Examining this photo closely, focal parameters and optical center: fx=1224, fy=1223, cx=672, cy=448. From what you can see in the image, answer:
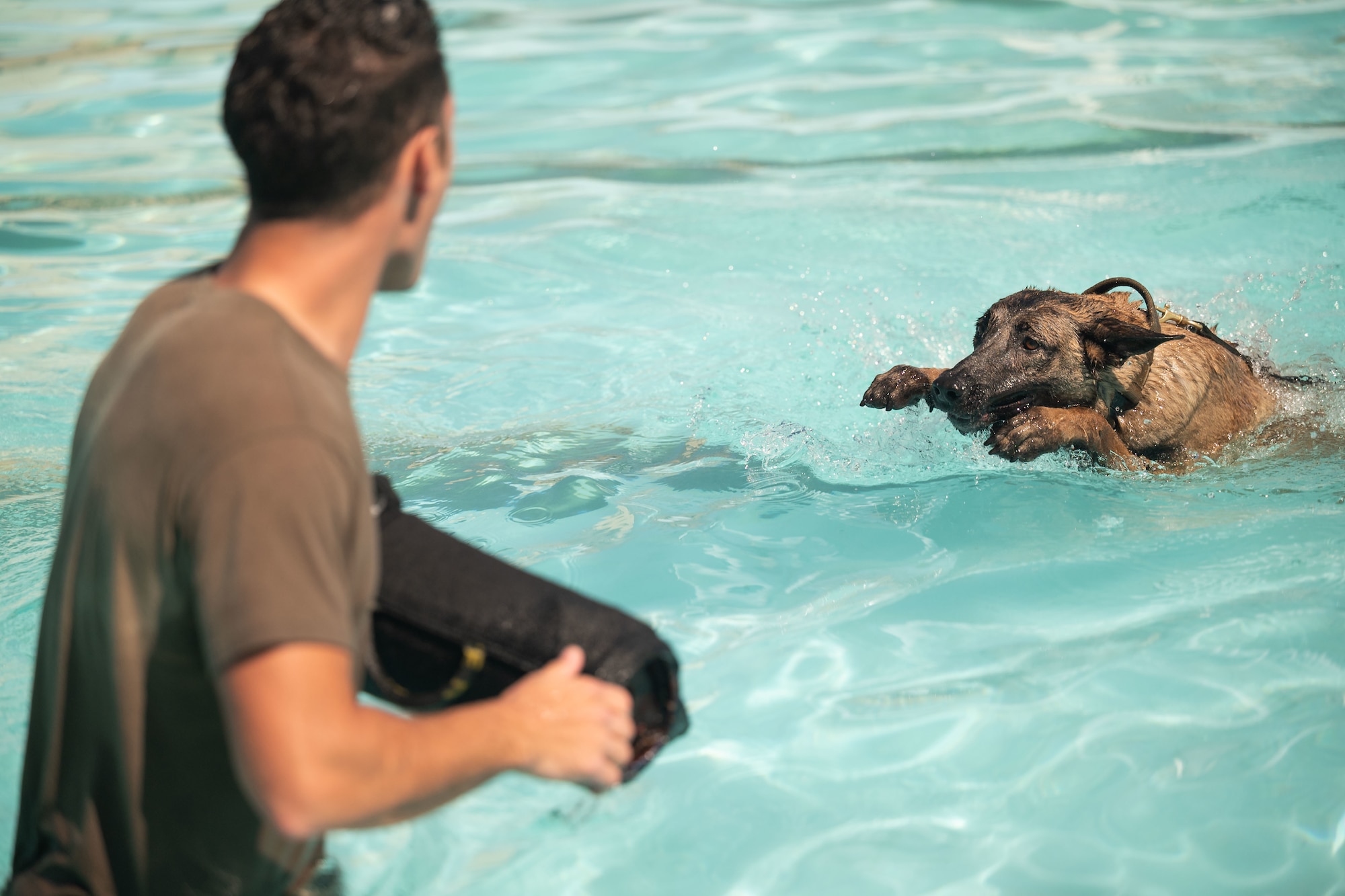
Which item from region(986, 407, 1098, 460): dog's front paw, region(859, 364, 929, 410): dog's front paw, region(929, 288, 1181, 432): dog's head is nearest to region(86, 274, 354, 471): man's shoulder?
region(986, 407, 1098, 460): dog's front paw

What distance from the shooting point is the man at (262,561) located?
1.72m

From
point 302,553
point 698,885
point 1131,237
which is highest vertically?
point 302,553

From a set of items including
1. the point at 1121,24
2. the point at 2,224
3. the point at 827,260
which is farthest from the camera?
the point at 1121,24

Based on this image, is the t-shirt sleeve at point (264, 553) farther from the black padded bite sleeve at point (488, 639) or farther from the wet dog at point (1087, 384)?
the wet dog at point (1087, 384)

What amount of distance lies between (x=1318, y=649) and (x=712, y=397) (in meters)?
3.24

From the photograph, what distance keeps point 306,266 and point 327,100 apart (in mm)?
274

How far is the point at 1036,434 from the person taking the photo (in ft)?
14.7

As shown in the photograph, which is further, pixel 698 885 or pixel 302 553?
pixel 698 885

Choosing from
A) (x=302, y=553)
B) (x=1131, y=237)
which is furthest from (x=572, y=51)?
(x=302, y=553)

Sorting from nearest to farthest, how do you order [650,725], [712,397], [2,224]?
[650,725] → [712,397] → [2,224]

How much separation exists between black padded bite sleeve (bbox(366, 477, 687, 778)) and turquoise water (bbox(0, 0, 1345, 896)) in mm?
1143

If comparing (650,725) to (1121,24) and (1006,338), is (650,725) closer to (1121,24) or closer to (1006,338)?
(1006,338)

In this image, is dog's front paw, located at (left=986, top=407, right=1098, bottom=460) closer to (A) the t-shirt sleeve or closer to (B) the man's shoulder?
(B) the man's shoulder

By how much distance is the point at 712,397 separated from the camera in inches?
254
